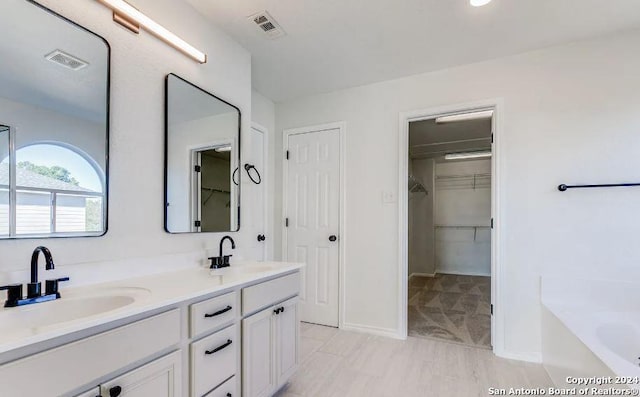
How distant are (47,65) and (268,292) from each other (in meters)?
1.47

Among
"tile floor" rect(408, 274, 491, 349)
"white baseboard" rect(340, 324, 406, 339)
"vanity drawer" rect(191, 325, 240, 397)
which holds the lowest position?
"tile floor" rect(408, 274, 491, 349)

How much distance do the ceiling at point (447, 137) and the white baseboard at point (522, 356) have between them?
2550 millimetres

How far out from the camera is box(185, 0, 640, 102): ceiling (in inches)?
75.0

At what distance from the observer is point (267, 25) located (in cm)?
210

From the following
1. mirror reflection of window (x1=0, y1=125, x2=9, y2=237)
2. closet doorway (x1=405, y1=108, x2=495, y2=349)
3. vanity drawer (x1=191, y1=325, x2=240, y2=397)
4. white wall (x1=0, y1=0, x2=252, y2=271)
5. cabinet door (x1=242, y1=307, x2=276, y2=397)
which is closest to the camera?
mirror reflection of window (x1=0, y1=125, x2=9, y2=237)

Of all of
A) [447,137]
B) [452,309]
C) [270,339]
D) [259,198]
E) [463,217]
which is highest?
[447,137]

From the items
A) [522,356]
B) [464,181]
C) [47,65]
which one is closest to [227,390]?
[47,65]

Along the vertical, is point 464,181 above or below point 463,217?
above

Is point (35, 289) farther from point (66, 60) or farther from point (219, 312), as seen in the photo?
point (66, 60)

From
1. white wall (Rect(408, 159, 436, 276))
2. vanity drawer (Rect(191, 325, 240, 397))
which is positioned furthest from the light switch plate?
white wall (Rect(408, 159, 436, 276))

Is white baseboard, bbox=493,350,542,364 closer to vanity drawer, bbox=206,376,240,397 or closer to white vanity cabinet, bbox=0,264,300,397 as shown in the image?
white vanity cabinet, bbox=0,264,300,397

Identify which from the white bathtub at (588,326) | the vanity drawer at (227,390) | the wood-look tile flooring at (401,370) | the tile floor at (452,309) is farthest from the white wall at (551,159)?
the vanity drawer at (227,390)

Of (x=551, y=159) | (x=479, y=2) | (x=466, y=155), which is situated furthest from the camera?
(x=466, y=155)

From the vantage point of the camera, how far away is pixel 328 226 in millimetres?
3184
